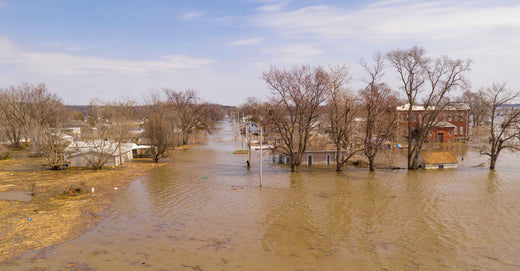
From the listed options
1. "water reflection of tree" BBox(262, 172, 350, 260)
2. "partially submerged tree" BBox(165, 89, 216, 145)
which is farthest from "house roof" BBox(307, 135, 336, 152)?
"partially submerged tree" BBox(165, 89, 216, 145)

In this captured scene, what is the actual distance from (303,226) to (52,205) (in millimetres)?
16186

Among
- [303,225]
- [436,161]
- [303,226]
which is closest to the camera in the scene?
[303,226]

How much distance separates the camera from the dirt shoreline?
1330 cm

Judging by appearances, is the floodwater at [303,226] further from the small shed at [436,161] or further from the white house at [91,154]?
the white house at [91,154]

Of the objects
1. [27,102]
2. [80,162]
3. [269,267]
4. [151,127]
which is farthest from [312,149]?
[27,102]

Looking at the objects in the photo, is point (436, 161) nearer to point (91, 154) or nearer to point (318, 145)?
point (318, 145)

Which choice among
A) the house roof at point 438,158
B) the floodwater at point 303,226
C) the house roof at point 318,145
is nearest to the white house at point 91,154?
the floodwater at point 303,226

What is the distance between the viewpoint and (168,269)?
1074 cm

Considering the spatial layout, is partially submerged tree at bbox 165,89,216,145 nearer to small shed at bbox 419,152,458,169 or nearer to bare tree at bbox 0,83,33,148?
bare tree at bbox 0,83,33,148

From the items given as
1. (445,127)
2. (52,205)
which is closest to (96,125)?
(52,205)

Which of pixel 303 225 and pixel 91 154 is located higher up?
pixel 91 154

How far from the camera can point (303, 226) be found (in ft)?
49.9

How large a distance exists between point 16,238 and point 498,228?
2399cm

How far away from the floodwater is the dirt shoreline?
3.08 feet
